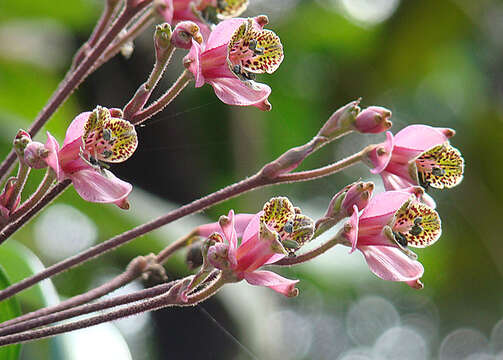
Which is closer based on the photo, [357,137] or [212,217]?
[212,217]

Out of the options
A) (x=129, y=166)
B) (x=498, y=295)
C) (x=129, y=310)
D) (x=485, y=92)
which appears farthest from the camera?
(x=498, y=295)

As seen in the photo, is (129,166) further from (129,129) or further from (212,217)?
(129,129)

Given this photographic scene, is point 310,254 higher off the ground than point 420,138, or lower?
lower

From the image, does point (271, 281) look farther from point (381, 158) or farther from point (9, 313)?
point (9, 313)

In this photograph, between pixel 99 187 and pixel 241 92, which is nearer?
pixel 99 187

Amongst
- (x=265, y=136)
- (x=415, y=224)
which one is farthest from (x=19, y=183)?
(x=265, y=136)

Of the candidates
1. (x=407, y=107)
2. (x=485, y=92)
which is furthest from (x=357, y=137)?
(x=485, y=92)

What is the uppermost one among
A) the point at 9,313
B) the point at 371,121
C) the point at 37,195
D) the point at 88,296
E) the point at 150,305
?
the point at 371,121
